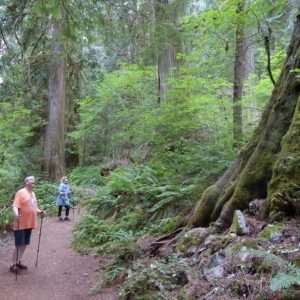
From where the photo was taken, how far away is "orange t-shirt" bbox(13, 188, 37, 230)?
7367 millimetres

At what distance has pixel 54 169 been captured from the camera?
59.4ft

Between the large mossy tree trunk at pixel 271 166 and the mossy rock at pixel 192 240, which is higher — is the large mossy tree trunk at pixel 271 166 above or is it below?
above

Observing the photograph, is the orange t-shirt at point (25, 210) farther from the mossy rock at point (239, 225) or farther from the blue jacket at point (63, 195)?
the blue jacket at point (63, 195)

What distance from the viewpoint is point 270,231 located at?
14.2 ft

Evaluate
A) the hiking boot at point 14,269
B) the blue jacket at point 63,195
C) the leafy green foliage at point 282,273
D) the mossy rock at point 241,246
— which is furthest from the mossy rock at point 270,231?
the blue jacket at point 63,195

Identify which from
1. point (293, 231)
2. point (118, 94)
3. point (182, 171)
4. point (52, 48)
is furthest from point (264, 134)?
point (118, 94)

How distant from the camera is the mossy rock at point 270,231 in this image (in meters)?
4.28

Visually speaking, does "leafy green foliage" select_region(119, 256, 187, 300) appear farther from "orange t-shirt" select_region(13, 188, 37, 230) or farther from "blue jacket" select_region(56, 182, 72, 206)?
"blue jacket" select_region(56, 182, 72, 206)

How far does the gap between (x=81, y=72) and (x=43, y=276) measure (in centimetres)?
1417

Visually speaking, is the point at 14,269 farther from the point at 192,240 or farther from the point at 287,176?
the point at 287,176

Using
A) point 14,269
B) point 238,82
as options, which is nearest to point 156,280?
point 14,269

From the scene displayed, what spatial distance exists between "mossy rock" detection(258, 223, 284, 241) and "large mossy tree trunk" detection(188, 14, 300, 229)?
316mm

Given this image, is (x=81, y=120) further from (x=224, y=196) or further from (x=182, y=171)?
(x=224, y=196)

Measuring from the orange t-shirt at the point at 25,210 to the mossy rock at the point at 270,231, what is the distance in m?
4.49
